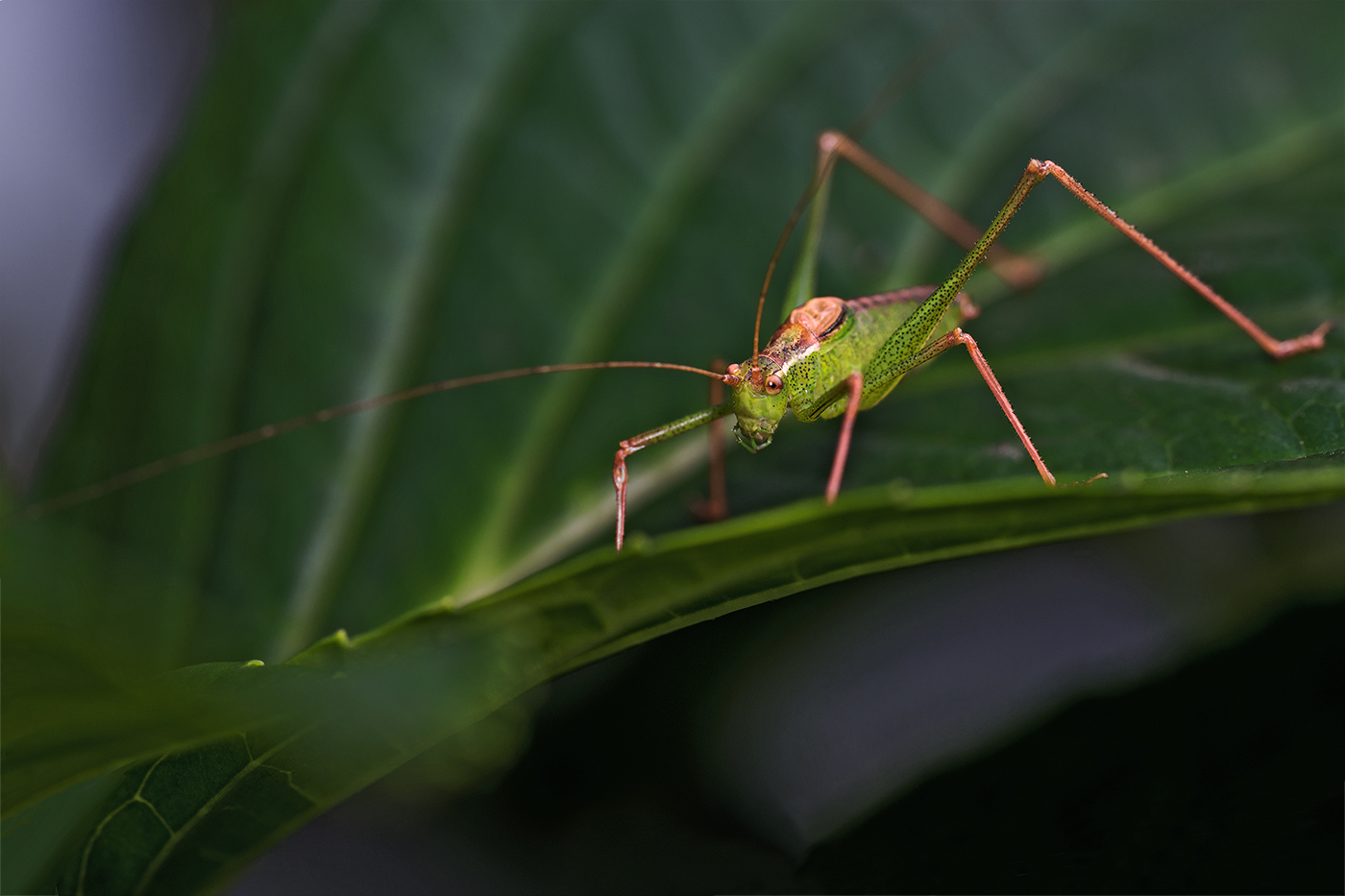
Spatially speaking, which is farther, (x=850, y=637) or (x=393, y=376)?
→ (x=393, y=376)

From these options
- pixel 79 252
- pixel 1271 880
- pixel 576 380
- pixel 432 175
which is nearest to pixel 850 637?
pixel 1271 880

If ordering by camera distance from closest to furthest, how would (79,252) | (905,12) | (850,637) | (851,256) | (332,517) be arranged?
(850,637), (332,517), (851,256), (905,12), (79,252)

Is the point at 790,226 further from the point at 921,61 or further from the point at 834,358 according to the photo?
the point at 921,61

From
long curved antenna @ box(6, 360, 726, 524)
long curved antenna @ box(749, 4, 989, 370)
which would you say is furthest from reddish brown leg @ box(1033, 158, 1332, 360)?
long curved antenna @ box(6, 360, 726, 524)

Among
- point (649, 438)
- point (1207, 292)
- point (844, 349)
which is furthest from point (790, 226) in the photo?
point (1207, 292)

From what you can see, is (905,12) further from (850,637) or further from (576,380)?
(850,637)

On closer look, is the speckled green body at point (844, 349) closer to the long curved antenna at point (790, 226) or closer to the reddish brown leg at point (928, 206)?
the long curved antenna at point (790, 226)

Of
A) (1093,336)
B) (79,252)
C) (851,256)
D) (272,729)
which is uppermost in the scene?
(79,252)
